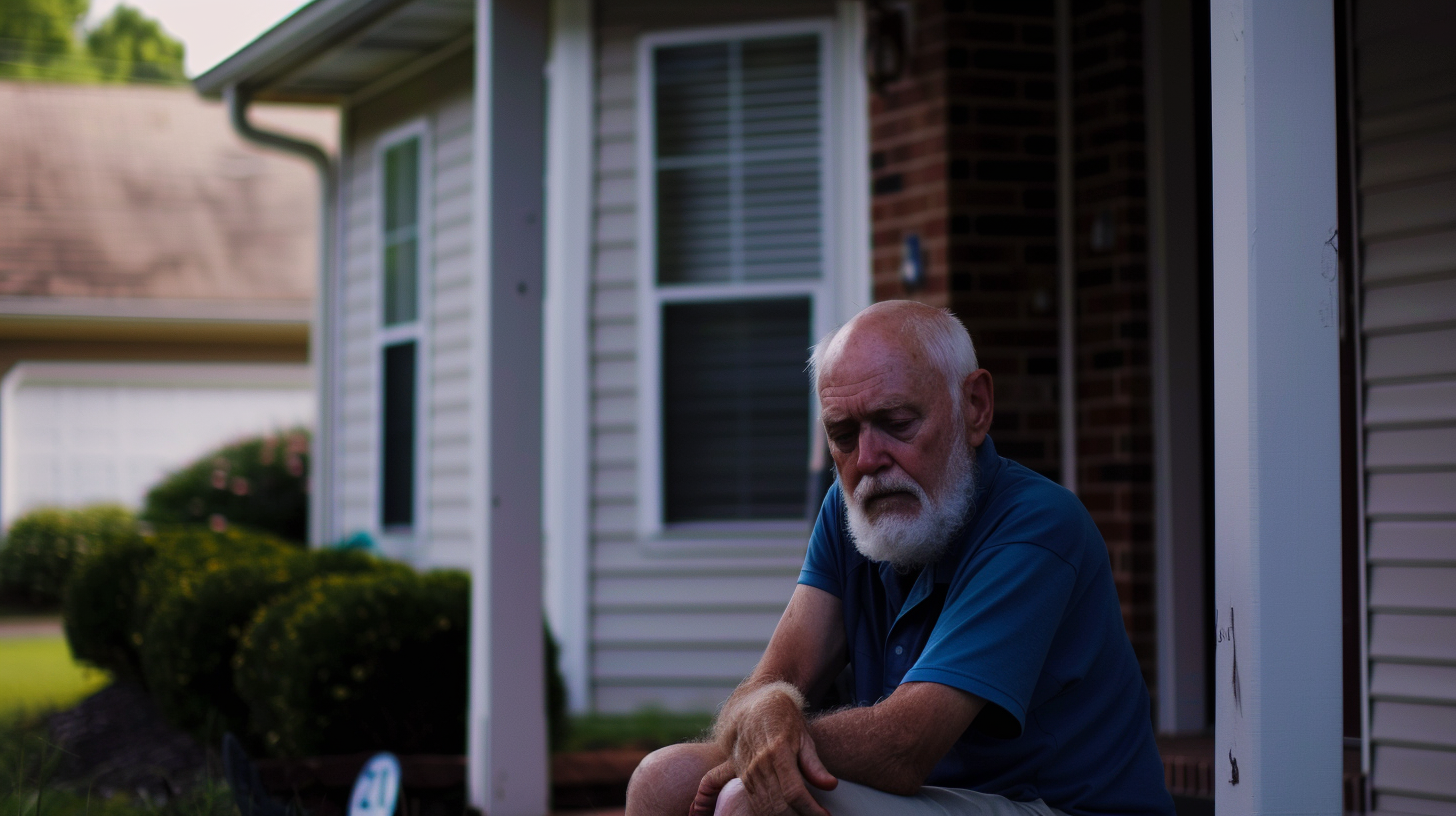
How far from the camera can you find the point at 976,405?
7.66 ft

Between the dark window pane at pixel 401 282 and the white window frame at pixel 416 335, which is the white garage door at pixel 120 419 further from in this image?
the dark window pane at pixel 401 282

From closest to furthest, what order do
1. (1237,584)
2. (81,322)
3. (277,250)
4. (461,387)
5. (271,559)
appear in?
1. (1237,584)
2. (271,559)
3. (461,387)
4. (81,322)
5. (277,250)

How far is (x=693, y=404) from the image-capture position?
249 inches

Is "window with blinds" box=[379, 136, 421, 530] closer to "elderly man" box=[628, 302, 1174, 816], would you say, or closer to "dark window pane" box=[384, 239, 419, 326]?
"dark window pane" box=[384, 239, 419, 326]

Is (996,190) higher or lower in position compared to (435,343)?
higher

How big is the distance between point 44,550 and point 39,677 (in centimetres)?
503

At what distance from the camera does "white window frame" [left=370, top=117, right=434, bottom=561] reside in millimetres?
8195

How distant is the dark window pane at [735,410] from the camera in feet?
20.1

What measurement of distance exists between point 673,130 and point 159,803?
11.7ft

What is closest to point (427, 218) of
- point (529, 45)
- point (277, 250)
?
point (529, 45)

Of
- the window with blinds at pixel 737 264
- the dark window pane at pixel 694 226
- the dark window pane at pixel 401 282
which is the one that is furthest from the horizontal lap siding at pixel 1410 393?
the dark window pane at pixel 401 282

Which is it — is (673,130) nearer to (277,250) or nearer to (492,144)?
(492,144)

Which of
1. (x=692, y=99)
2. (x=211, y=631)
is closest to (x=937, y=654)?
(x=692, y=99)

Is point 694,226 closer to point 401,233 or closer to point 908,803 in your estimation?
point 401,233
